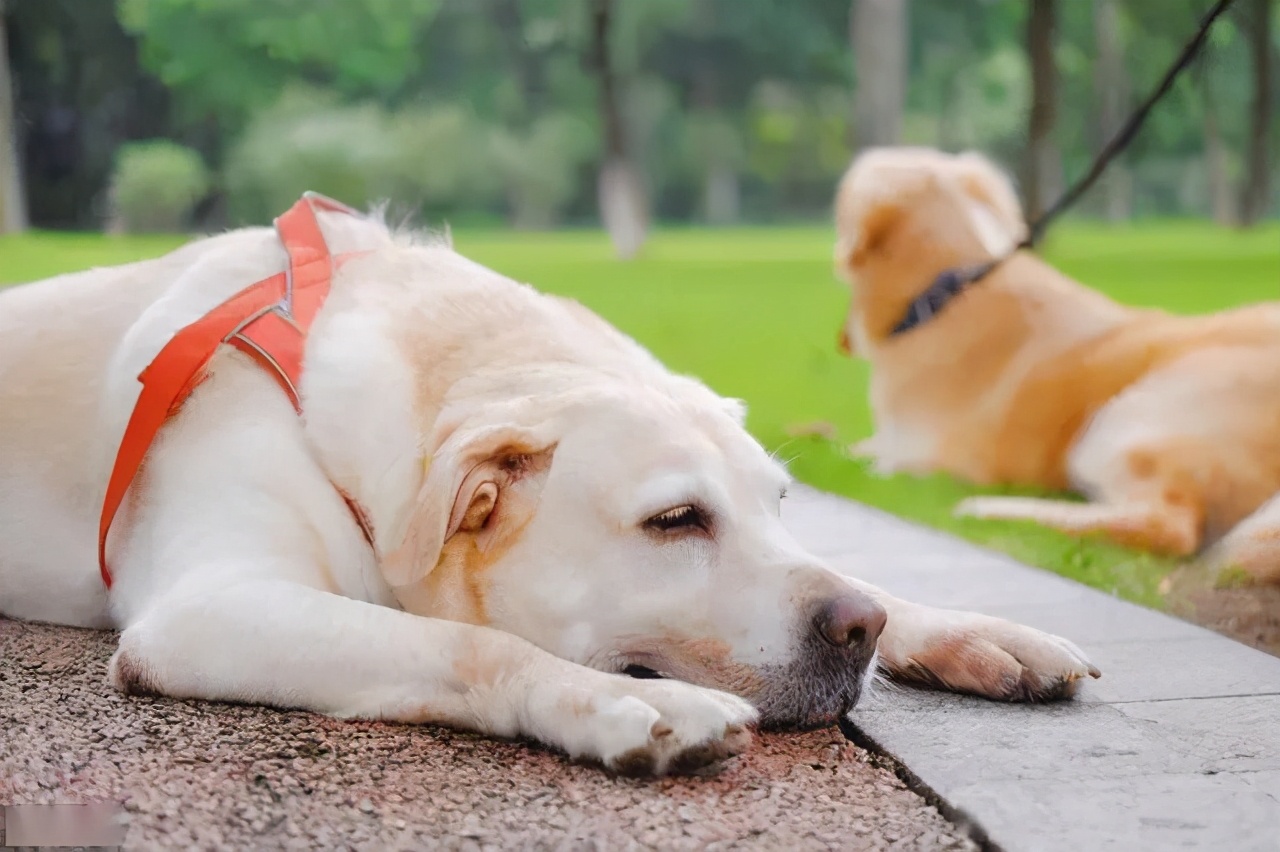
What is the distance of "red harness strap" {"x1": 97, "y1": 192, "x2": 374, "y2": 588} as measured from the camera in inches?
87.2

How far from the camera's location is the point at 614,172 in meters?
13.2

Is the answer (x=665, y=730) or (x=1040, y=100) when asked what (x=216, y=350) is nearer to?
(x=665, y=730)

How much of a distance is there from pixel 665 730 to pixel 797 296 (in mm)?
10847

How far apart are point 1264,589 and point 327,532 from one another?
7.99 feet

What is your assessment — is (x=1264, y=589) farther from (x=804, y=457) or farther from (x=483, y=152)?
(x=483, y=152)

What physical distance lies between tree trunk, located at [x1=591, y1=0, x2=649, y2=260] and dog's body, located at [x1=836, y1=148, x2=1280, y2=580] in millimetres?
6940

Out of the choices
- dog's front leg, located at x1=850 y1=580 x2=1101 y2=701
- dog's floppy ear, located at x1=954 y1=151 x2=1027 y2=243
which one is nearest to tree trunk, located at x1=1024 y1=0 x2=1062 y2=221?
dog's floppy ear, located at x1=954 y1=151 x2=1027 y2=243

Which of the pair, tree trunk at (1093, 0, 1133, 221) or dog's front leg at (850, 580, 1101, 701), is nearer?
dog's front leg at (850, 580, 1101, 701)

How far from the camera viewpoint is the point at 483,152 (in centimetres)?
983

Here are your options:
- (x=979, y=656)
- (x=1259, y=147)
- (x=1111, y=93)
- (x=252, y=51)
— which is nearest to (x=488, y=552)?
(x=979, y=656)

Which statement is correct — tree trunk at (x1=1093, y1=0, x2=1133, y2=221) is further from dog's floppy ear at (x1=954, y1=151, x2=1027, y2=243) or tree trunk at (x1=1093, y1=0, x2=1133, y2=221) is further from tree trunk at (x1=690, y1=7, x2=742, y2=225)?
dog's floppy ear at (x1=954, y1=151, x2=1027, y2=243)

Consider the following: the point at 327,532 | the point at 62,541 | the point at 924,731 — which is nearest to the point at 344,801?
the point at 327,532

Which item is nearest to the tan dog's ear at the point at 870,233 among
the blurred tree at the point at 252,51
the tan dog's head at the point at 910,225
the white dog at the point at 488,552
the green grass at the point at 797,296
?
the tan dog's head at the point at 910,225

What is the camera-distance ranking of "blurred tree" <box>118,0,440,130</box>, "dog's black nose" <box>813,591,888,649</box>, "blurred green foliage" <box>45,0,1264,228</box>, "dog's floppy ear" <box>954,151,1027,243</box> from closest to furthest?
"dog's black nose" <box>813,591,888,649</box> < "dog's floppy ear" <box>954,151,1027,243</box> < "blurred tree" <box>118,0,440,130</box> < "blurred green foliage" <box>45,0,1264,228</box>
